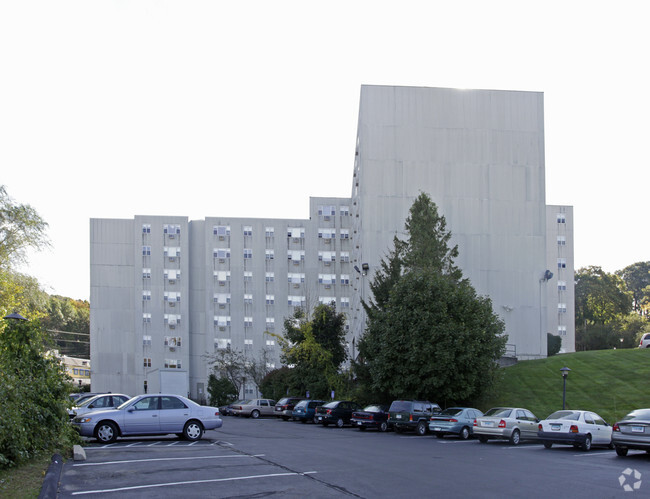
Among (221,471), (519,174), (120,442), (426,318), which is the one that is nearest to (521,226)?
(519,174)

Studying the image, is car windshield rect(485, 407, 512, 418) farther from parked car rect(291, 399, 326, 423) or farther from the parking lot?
parked car rect(291, 399, 326, 423)

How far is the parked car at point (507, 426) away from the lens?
82.2 ft

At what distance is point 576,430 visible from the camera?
878 inches

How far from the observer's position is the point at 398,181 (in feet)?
210

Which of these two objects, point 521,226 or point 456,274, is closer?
point 456,274

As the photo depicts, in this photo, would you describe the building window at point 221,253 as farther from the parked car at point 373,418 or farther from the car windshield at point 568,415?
A: the car windshield at point 568,415

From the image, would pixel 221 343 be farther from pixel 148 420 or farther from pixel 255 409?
pixel 148 420

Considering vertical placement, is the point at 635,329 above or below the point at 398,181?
below

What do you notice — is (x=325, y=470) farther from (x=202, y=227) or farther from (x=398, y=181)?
(x=202, y=227)

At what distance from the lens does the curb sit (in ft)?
36.5

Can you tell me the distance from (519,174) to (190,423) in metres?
49.6

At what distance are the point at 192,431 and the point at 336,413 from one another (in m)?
16.7

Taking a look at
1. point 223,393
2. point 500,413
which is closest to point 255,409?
point 223,393

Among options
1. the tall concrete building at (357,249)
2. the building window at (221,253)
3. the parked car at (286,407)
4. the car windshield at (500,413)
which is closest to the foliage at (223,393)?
the tall concrete building at (357,249)
